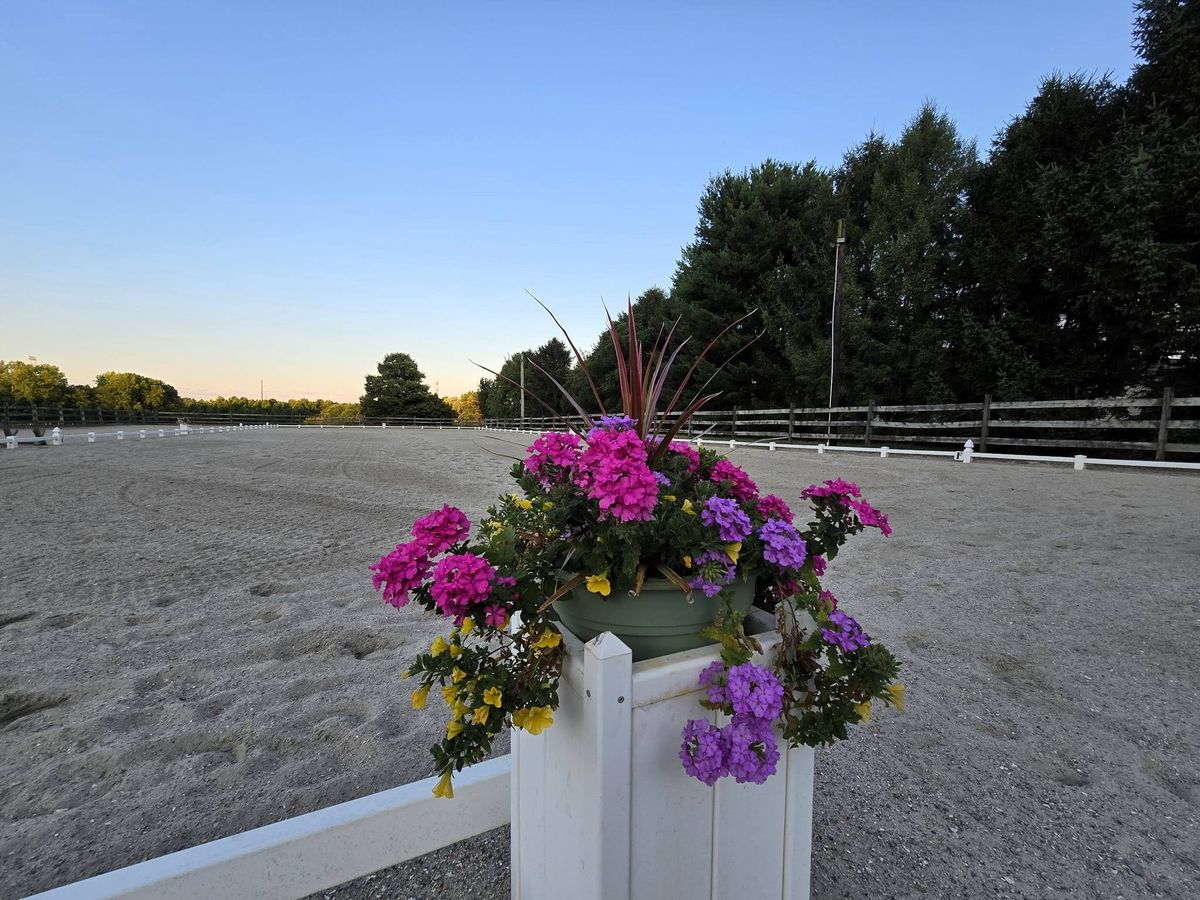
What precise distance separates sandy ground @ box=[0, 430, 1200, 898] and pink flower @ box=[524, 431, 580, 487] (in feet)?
3.24

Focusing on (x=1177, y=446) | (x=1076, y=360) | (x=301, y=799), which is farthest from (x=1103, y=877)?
(x=1076, y=360)

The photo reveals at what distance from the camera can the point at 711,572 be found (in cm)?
84

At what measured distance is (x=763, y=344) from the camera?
1697cm

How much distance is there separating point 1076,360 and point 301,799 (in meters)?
13.2

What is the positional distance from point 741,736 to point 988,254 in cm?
1375

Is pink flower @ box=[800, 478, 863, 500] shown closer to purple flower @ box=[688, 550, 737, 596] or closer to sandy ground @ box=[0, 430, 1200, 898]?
purple flower @ box=[688, 550, 737, 596]

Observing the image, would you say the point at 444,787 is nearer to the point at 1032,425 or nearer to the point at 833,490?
the point at 833,490

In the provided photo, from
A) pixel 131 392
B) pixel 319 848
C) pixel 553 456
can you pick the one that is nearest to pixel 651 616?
pixel 553 456

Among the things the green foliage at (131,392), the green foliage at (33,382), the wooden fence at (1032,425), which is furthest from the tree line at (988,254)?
the green foliage at (131,392)

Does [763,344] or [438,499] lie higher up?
[763,344]

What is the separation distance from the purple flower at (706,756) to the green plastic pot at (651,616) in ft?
0.48

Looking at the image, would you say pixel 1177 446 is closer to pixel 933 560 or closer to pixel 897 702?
pixel 933 560

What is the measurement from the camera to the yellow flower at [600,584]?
815mm

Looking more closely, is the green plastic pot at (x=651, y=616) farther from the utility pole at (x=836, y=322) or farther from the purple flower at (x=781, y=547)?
the utility pole at (x=836, y=322)
